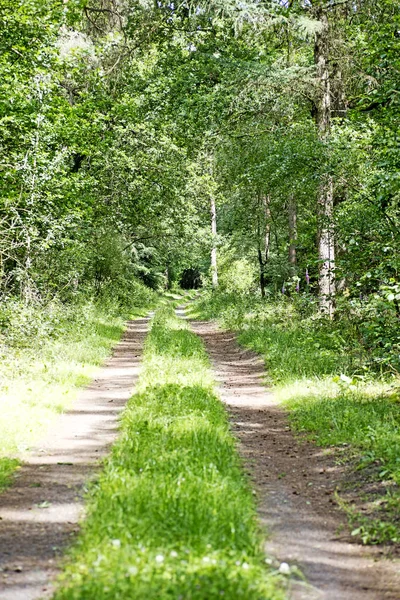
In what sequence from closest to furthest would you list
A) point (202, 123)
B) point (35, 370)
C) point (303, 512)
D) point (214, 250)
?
point (303, 512) < point (35, 370) < point (202, 123) < point (214, 250)

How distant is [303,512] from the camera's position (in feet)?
17.9

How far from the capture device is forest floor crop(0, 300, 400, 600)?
154 inches

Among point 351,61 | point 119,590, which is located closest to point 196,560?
point 119,590

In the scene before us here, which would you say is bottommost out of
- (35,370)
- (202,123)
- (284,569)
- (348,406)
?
(284,569)

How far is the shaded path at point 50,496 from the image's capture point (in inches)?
163

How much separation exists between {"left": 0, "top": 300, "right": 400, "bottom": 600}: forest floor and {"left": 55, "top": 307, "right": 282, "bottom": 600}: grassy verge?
0.02 m

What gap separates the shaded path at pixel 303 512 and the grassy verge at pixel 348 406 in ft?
0.70

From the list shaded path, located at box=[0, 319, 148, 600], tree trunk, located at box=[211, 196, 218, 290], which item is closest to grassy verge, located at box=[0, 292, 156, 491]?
shaded path, located at box=[0, 319, 148, 600]

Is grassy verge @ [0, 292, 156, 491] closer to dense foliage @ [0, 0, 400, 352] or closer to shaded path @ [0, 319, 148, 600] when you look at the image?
shaded path @ [0, 319, 148, 600]

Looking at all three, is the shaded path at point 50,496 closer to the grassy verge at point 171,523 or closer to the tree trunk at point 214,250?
the grassy verge at point 171,523

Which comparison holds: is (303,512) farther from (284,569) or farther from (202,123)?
(202,123)

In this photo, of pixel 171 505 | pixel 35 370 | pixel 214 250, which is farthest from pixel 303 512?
pixel 214 250

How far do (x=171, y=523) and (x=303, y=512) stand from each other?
60.4 inches

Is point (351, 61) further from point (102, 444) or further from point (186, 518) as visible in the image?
point (186, 518)
